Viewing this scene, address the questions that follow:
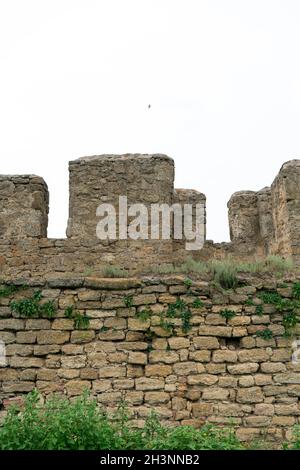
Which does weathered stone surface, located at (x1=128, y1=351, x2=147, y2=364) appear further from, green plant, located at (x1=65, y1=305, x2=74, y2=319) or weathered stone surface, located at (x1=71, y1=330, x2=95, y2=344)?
green plant, located at (x1=65, y1=305, x2=74, y2=319)

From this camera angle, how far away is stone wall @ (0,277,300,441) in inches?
276

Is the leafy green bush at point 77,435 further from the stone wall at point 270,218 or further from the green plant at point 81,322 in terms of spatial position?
the stone wall at point 270,218

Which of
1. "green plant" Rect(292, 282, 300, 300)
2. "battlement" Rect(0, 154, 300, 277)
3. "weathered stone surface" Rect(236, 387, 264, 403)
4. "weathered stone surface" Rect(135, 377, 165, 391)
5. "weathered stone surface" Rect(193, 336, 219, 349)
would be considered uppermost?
"battlement" Rect(0, 154, 300, 277)

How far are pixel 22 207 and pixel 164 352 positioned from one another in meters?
4.72

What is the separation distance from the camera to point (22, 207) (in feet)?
34.8

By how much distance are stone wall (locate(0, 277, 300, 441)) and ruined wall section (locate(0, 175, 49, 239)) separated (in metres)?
Result: 3.19

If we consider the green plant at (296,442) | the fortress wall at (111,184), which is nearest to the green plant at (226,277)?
the green plant at (296,442)

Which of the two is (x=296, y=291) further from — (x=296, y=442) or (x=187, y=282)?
(x=296, y=442)

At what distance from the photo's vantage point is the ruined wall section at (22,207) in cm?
1054

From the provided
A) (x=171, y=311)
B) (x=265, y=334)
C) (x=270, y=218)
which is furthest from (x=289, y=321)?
(x=270, y=218)

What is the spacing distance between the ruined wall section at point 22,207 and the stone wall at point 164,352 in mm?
3186

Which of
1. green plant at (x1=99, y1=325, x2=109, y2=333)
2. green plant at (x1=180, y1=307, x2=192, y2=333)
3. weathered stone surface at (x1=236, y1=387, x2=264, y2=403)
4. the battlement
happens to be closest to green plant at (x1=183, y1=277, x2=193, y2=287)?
green plant at (x1=180, y1=307, x2=192, y2=333)
